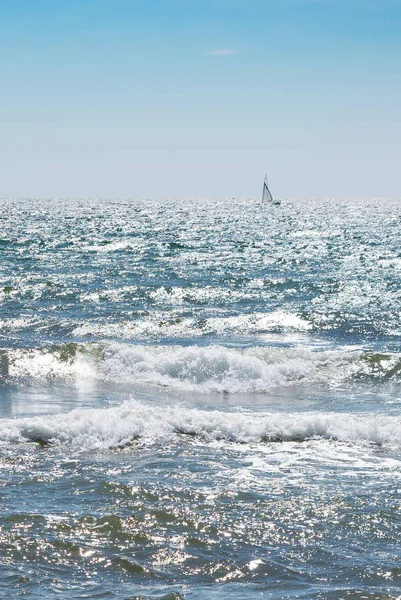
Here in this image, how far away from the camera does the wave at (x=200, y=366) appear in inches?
1115

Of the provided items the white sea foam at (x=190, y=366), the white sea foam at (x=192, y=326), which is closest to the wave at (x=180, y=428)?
the white sea foam at (x=190, y=366)

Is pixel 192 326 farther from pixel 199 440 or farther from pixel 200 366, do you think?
pixel 199 440

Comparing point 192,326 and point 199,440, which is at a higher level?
point 192,326

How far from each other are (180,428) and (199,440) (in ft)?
2.91

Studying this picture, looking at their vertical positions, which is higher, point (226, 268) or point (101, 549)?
point (226, 268)

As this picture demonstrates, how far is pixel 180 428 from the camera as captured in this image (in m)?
19.8

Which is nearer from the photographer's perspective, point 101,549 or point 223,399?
point 101,549

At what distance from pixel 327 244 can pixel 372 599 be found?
77888 mm

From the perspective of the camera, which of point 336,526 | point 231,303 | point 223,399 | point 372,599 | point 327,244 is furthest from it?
point 327,244

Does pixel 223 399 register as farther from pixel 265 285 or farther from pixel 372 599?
pixel 265 285

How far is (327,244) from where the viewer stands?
285 feet

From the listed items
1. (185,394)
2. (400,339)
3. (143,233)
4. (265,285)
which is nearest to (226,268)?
(265,285)

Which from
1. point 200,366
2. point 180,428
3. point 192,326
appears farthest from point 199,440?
point 192,326

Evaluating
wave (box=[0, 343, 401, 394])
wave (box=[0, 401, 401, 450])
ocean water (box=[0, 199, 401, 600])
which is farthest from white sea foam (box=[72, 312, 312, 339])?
wave (box=[0, 401, 401, 450])
